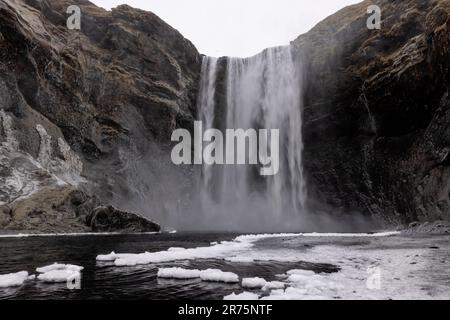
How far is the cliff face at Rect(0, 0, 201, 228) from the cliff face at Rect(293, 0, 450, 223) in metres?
18.8

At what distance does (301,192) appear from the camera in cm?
Result: 4994

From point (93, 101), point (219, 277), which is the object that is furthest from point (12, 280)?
point (93, 101)

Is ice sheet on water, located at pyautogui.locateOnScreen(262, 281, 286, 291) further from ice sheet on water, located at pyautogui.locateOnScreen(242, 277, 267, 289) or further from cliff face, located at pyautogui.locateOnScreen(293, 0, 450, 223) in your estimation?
cliff face, located at pyautogui.locateOnScreen(293, 0, 450, 223)

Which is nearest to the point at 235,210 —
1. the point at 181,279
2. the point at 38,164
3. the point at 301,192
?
the point at 301,192

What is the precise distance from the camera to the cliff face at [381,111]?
3538 cm

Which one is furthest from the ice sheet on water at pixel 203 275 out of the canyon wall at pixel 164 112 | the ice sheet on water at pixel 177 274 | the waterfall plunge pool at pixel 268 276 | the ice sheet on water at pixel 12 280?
the canyon wall at pixel 164 112

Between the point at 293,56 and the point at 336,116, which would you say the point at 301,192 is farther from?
the point at 293,56

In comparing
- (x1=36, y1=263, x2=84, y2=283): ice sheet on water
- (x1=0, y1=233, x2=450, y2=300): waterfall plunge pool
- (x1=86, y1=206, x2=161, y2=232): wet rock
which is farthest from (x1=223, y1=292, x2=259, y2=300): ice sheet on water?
(x1=86, y1=206, x2=161, y2=232): wet rock

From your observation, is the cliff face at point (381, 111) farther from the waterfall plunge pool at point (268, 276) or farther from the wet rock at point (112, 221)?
the wet rock at point (112, 221)

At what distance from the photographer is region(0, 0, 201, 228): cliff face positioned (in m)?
36.3

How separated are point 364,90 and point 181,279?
128 ft

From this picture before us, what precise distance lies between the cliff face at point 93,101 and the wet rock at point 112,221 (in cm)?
336

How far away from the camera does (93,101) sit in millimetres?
45938
